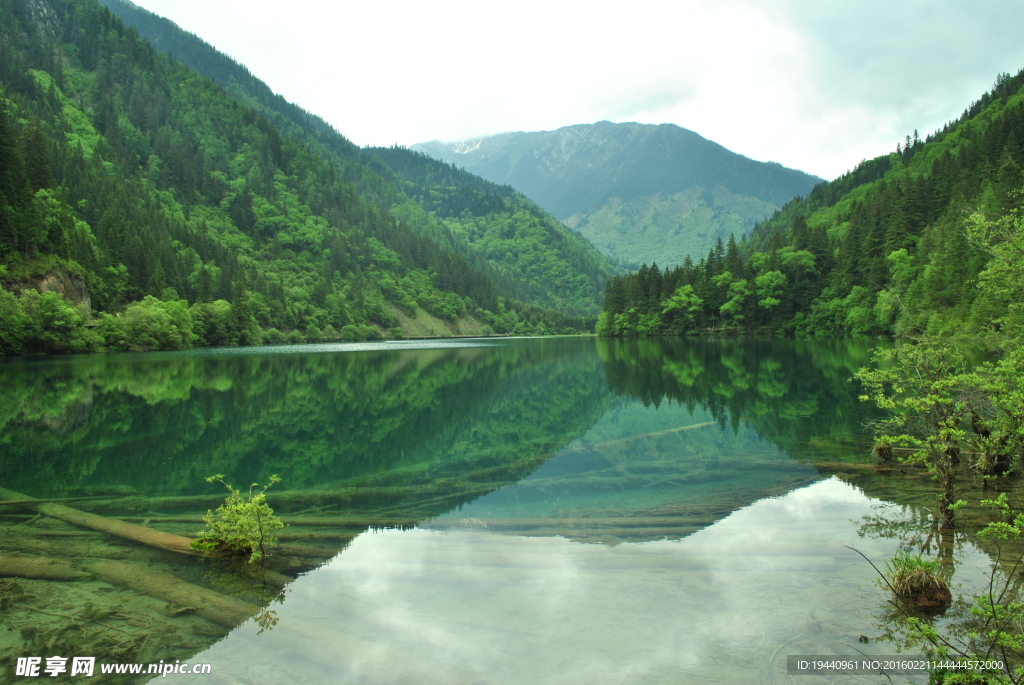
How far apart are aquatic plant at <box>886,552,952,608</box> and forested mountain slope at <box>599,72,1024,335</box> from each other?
5022 cm

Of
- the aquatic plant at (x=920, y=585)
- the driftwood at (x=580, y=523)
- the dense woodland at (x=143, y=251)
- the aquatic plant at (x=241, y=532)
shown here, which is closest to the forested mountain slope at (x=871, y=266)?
the driftwood at (x=580, y=523)

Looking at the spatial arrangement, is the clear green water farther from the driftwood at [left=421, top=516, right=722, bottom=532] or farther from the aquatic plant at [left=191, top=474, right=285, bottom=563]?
the aquatic plant at [left=191, top=474, right=285, bottom=563]

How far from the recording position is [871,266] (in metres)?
95.6

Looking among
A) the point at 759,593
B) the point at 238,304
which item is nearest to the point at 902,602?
the point at 759,593

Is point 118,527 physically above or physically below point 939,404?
below

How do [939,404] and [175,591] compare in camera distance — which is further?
[939,404]

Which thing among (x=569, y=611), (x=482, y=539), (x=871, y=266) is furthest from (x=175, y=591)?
(x=871, y=266)

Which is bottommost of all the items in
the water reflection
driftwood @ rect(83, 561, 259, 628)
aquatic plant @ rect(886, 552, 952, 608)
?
driftwood @ rect(83, 561, 259, 628)

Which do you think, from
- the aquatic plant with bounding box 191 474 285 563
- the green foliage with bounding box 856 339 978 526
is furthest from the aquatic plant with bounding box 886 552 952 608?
the aquatic plant with bounding box 191 474 285 563

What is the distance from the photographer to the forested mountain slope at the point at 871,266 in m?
65.6

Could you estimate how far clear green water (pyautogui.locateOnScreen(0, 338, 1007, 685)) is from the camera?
7.98 meters

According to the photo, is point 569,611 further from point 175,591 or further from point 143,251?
Answer: point 143,251

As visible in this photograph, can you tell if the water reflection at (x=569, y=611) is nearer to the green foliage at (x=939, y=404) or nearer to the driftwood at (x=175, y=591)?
the driftwood at (x=175, y=591)

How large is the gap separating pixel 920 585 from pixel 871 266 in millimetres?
101550
